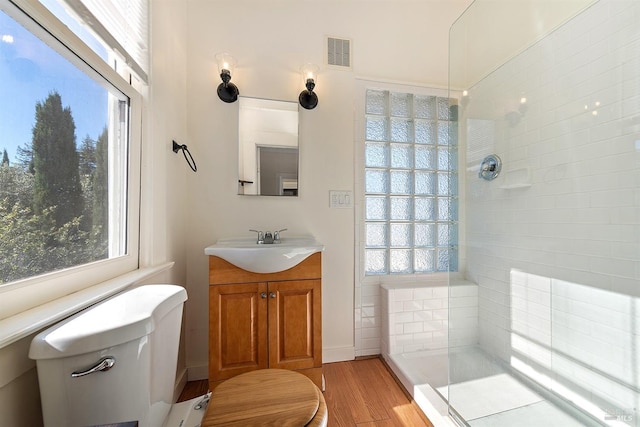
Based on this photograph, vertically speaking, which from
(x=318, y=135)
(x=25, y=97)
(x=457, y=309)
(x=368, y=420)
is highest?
(x=318, y=135)

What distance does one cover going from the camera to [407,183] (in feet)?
6.00

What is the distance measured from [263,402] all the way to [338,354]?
1071 millimetres

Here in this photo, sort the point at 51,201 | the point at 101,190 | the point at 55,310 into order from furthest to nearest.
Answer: the point at 101,190 → the point at 51,201 → the point at 55,310

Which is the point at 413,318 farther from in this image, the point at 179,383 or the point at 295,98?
the point at 295,98

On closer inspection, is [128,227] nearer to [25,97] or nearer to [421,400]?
[25,97]

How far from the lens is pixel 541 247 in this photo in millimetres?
1283

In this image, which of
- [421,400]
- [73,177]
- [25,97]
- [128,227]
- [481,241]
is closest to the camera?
[25,97]

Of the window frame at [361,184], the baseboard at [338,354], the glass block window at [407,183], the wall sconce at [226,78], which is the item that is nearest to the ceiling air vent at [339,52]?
the window frame at [361,184]

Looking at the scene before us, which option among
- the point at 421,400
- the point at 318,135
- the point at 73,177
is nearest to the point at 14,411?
the point at 73,177

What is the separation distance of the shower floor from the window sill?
152 cm

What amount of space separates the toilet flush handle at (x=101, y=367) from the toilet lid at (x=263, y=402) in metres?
0.33

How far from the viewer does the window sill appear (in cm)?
50

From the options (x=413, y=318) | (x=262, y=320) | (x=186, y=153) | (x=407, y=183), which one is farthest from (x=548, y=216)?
(x=186, y=153)

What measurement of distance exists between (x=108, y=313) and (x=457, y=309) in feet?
5.61
